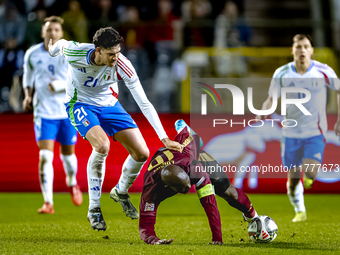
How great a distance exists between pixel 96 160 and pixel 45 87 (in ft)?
7.94

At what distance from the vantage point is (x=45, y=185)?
7324mm

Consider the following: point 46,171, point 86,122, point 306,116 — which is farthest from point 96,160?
point 306,116

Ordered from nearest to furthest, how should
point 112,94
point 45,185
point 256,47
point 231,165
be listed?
point 112,94 < point 45,185 < point 231,165 < point 256,47

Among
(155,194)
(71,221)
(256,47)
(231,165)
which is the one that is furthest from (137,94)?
(256,47)

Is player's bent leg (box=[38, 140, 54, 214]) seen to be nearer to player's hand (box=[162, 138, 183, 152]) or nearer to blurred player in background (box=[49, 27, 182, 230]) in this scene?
blurred player in background (box=[49, 27, 182, 230])

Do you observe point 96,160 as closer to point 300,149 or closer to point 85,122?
point 85,122

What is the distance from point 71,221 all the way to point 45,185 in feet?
3.12

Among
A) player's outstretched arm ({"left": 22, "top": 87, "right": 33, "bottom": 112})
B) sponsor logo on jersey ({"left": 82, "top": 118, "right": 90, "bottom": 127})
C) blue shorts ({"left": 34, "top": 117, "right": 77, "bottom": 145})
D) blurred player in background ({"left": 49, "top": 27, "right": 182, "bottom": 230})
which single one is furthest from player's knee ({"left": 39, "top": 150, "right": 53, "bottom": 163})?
sponsor logo on jersey ({"left": 82, "top": 118, "right": 90, "bottom": 127})

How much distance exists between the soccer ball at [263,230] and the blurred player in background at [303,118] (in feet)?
5.71

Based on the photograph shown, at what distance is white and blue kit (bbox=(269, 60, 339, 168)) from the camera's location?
6.75 m

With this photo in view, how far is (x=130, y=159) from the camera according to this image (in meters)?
5.79

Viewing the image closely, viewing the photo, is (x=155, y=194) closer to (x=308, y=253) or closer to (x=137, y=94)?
(x=137, y=94)

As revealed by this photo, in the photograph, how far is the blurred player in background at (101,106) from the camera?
5172 millimetres

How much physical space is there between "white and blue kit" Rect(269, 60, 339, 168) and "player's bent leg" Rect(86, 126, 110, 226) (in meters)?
2.62
